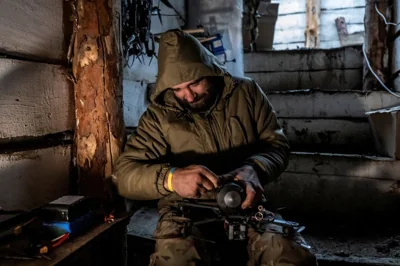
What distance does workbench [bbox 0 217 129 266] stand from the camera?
1.20 meters

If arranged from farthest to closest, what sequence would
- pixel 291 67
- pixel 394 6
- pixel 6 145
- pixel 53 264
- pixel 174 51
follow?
1. pixel 291 67
2. pixel 394 6
3. pixel 174 51
4. pixel 6 145
5. pixel 53 264

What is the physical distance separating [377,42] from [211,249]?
3.28m

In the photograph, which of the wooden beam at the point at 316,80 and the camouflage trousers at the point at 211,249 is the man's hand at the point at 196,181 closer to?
the camouflage trousers at the point at 211,249

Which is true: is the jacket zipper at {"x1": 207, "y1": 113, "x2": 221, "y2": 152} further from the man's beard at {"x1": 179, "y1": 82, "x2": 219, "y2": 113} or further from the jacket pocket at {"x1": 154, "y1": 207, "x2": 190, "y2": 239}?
the jacket pocket at {"x1": 154, "y1": 207, "x2": 190, "y2": 239}

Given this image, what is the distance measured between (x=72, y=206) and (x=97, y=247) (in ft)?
1.11

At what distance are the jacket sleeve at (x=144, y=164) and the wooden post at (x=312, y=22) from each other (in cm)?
801

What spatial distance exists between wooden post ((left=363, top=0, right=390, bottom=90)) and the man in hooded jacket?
2.49 metres

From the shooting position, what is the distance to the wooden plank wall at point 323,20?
841 cm

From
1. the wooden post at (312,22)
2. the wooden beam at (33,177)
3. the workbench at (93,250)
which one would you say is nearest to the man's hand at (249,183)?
the workbench at (93,250)

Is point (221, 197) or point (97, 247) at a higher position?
point (221, 197)

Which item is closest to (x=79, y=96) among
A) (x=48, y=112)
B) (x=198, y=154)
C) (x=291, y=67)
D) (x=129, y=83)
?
(x=48, y=112)

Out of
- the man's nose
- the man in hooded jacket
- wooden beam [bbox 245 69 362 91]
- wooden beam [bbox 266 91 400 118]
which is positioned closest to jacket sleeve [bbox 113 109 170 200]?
the man in hooded jacket

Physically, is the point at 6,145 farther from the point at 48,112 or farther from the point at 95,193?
the point at 95,193

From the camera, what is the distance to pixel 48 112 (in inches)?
71.0
